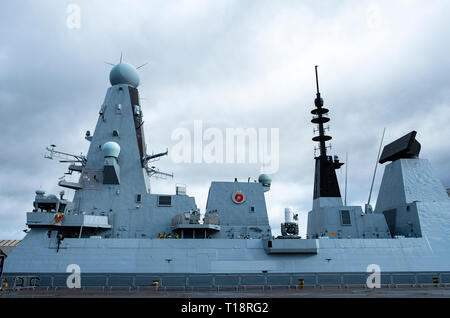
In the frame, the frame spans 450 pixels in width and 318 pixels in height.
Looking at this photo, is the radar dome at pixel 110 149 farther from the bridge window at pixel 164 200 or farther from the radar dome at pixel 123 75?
the radar dome at pixel 123 75

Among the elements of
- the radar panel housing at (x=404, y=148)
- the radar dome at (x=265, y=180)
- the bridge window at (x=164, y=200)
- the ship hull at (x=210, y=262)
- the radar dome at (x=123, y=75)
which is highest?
the radar dome at (x=123, y=75)

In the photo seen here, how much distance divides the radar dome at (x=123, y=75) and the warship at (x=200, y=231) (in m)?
0.07

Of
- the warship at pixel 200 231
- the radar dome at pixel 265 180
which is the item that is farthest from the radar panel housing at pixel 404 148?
the radar dome at pixel 265 180

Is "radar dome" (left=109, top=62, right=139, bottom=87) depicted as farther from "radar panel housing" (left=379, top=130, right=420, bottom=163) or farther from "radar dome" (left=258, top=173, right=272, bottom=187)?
"radar panel housing" (left=379, top=130, right=420, bottom=163)

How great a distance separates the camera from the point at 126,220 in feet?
62.0

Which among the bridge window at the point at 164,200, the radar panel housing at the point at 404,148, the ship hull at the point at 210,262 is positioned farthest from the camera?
the radar panel housing at the point at 404,148

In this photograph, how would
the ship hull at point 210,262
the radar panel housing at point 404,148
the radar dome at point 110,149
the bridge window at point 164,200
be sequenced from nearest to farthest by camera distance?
the ship hull at point 210,262 < the radar dome at point 110,149 < the bridge window at point 164,200 < the radar panel housing at point 404,148

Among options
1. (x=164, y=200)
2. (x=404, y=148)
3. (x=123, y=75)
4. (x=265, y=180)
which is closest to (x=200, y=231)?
(x=164, y=200)

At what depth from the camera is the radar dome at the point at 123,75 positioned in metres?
21.9

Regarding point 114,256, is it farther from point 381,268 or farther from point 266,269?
point 381,268

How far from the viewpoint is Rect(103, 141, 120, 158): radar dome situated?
1912 centimetres

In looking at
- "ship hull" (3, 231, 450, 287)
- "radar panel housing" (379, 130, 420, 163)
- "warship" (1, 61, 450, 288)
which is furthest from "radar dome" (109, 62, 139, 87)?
"radar panel housing" (379, 130, 420, 163)

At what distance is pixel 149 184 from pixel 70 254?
23.9ft
